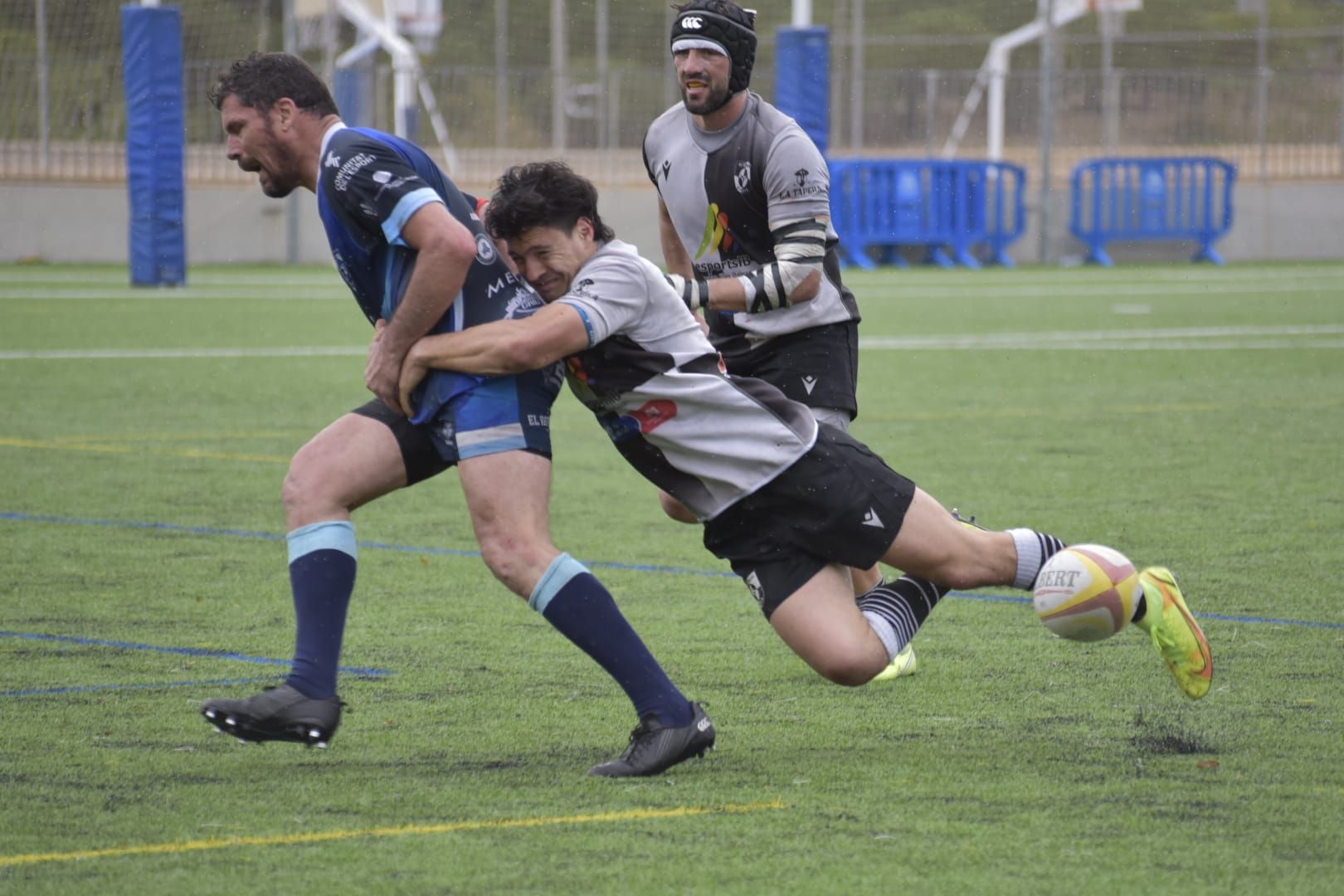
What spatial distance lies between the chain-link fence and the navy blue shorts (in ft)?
84.9

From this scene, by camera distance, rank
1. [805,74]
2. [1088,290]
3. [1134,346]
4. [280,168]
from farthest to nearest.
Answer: [1088,290] → [805,74] → [1134,346] → [280,168]

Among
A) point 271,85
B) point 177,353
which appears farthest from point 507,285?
point 177,353

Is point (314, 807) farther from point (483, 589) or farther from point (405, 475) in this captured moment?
point (483, 589)

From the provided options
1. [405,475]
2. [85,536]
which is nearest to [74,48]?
[85,536]

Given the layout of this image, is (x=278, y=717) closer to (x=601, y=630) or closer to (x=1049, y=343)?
(x=601, y=630)

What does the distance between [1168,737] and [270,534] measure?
4.21 m

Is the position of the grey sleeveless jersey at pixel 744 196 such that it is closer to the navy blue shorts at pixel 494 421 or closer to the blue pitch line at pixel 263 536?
the navy blue shorts at pixel 494 421

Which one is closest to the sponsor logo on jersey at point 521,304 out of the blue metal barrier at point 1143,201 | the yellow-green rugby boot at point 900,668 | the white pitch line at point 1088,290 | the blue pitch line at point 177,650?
the blue pitch line at point 177,650

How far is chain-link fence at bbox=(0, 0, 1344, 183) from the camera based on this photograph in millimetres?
29547

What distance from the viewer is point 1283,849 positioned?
3668 millimetres

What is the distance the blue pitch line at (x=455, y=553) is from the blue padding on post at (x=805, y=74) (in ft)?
58.0

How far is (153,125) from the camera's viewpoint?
23.3m

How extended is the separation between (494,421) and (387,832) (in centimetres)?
102

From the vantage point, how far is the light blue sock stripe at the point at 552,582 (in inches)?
172
